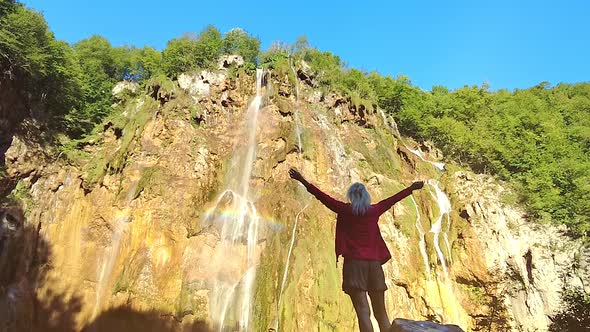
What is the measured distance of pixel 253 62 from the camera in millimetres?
23250

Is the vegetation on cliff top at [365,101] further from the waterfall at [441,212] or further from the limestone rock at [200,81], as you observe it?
the waterfall at [441,212]

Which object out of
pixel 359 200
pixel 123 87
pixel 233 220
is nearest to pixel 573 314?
pixel 233 220

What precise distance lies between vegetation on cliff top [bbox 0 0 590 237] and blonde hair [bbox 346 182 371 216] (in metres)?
17.9

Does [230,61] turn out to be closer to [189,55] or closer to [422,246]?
[189,55]

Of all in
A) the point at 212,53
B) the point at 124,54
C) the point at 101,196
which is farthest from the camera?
the point at 124,54

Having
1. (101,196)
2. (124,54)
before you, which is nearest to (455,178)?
(101,196)

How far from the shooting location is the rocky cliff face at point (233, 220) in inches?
555

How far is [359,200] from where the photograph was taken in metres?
4.24

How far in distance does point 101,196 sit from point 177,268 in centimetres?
506

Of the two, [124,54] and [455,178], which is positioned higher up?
[124,54]

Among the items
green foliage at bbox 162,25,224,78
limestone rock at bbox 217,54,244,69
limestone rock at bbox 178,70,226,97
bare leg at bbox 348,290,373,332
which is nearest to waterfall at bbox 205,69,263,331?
limestone rock at bbox 178,70,226,97

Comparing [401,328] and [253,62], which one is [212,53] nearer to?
[253,62]

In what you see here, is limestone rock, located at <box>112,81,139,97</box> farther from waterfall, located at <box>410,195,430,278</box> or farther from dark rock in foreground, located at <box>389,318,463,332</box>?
dark rock in foreground, located at <box>389,318,463,332</box>

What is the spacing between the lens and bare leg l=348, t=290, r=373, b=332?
4.07m
